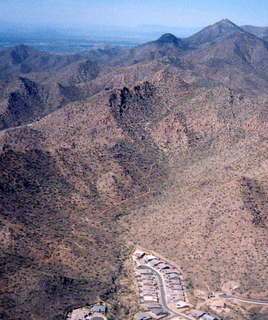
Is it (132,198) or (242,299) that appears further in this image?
(132,198)

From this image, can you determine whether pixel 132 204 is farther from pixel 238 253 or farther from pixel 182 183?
pixel 238 253

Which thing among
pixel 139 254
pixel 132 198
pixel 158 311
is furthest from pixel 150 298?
pixel 132 198

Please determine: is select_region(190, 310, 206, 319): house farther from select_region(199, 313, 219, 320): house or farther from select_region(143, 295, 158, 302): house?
select_region(143, 295, 158, 302): house

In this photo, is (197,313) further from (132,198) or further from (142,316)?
(132,198)

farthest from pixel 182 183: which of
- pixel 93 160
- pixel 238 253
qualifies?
pixel 238 253

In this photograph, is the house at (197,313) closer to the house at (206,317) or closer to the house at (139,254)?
the house at (206,317)

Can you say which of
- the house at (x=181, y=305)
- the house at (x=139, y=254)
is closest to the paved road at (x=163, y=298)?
the house at (x=181, y=305)

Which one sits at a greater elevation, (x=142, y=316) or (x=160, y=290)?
(x=142, y=316)
